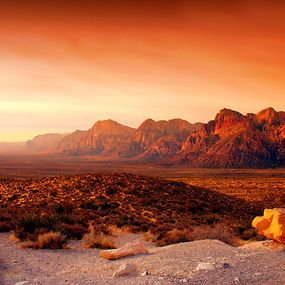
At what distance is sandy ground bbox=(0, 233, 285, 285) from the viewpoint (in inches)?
394

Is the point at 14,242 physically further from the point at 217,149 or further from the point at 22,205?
the point at 217,149

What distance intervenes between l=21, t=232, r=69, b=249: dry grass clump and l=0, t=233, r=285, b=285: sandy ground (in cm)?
41

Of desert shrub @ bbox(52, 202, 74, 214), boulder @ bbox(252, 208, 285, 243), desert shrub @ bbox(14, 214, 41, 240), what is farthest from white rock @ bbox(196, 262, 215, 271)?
desert shrub @ bbox(52, 202, 74, 214)

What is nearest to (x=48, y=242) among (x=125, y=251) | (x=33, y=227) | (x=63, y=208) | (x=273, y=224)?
(x=33, y=227)

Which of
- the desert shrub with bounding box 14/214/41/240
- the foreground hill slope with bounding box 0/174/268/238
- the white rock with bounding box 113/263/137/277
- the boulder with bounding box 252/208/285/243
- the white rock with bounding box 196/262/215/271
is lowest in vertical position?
the foreground hill slope with bounding box 0/174/268/238

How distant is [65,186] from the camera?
126ft

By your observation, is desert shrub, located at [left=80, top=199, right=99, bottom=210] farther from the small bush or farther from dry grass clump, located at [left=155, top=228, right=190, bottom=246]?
dry grass clump, located at [left=155, top=228, right=190, bottom=246]

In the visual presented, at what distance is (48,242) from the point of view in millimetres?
15953

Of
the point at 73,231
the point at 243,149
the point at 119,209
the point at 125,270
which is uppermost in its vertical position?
the point at 243,149

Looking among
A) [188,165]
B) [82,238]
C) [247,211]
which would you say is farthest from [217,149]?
[82,238]

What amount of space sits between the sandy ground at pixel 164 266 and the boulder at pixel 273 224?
1.17ft

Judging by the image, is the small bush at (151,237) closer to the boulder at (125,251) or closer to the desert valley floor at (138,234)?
the desert valley floor at (138,234)

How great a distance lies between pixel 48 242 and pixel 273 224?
8733 mm

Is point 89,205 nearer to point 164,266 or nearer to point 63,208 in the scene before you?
point 63,208
